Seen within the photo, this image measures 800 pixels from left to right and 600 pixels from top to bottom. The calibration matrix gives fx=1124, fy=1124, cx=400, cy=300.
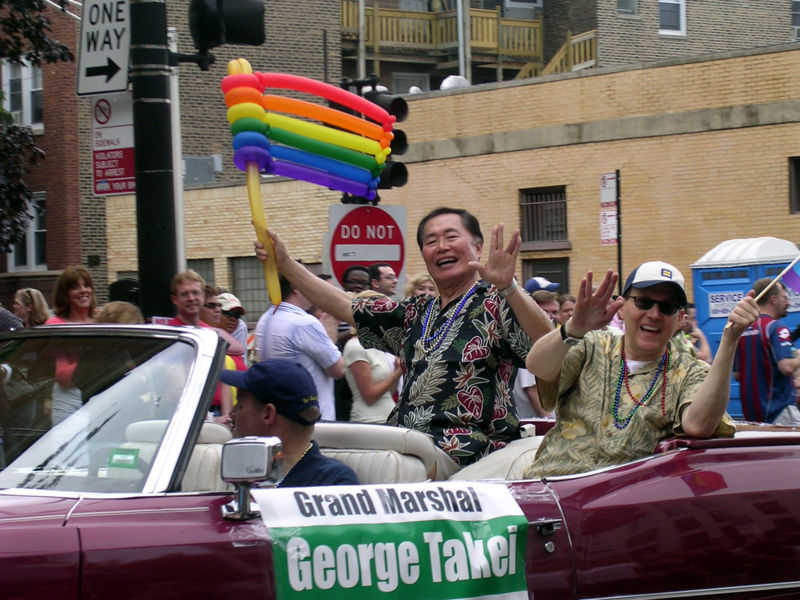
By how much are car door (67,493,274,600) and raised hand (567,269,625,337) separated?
1.38m

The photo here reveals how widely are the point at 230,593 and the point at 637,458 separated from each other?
1.64 m

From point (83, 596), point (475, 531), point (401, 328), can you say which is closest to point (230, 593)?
point (83, 596)

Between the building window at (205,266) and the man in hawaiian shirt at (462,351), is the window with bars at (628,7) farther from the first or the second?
the man in hawaiian shirt at (462,351)

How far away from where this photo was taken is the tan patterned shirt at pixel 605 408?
12.9 feet

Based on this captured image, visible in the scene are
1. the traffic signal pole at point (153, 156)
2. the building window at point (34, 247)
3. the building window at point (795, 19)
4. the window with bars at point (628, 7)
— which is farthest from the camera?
the building window at point (795, 19)

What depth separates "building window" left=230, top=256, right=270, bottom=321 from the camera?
24391mm

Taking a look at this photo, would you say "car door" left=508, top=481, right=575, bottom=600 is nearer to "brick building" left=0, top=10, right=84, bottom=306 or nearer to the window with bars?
"brick building" left=0, top=10, right=84, bottom=306

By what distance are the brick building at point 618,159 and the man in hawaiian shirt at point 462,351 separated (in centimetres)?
1395

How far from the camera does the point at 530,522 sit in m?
3.37

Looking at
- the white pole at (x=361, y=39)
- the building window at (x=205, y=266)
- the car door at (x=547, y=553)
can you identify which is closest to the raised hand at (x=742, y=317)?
the car door at (x=547, y=553)

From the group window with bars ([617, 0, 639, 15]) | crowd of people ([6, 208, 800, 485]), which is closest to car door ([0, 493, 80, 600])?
crowd of people ([6, 208, 800, 485])

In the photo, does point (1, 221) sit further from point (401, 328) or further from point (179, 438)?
point (179, 438)

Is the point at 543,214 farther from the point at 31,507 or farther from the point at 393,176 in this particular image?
the point at 31,507

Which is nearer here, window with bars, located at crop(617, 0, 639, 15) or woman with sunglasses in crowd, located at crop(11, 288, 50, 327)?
woman with sunglasses in crowd, located at crop(11, 288, 50, 327)
